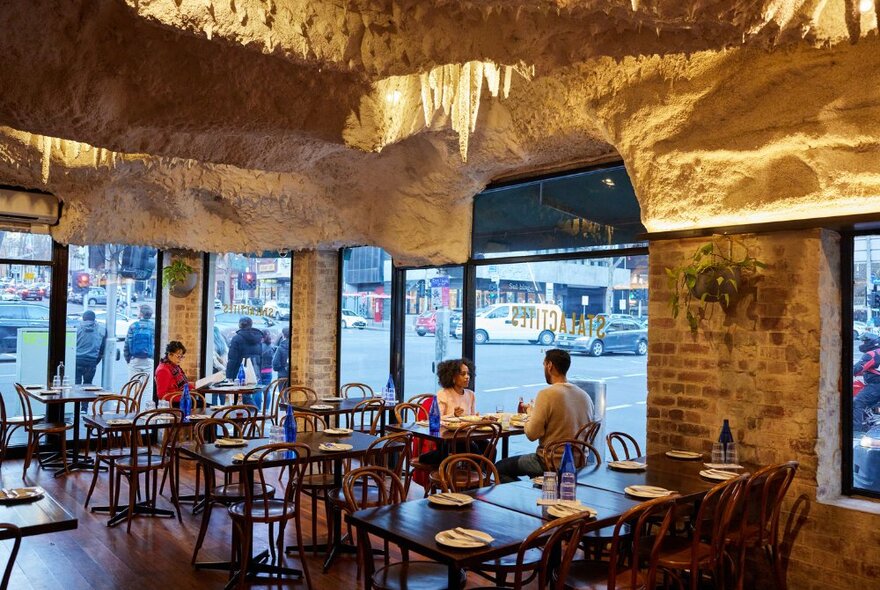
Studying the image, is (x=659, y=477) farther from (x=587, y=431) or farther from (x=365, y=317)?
(x=365, y=317)

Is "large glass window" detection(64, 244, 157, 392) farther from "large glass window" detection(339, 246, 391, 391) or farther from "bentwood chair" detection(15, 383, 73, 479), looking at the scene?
"large glass window" detection(339, 246, 391, 391)

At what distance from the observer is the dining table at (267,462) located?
441 centimetres

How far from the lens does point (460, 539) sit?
9.37 feet

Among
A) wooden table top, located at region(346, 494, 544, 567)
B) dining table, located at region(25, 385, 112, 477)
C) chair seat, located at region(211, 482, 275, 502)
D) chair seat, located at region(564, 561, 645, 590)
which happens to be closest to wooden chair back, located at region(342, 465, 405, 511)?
wooden table top, located at region(346, 494, 544, 567)

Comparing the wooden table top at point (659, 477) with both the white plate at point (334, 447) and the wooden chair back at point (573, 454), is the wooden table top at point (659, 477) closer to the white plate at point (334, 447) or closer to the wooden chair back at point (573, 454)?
the wooden chair back at point (573, 454)

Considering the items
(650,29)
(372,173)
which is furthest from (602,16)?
(372,173)

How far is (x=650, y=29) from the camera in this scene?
3074mm

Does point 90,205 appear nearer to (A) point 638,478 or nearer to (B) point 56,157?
(B) point 56,157

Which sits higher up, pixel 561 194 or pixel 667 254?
pixel 561 194

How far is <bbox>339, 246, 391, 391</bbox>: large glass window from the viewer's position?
859cm

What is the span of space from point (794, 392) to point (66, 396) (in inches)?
266

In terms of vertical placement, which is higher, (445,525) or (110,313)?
(110,313)

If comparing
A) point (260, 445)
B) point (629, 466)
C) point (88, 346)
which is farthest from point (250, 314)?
point (629, 466)

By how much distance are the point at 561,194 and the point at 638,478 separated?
3079 mm
